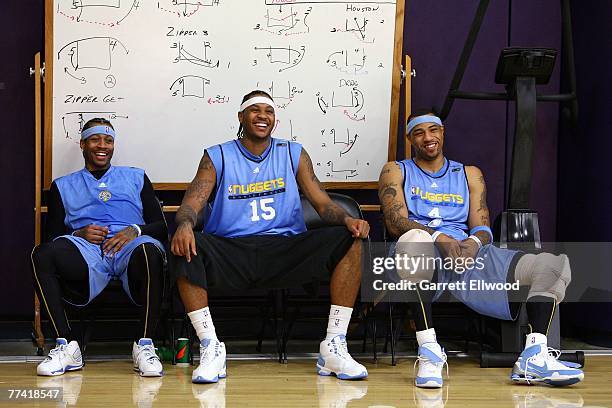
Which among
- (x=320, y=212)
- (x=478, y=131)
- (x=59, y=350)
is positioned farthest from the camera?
(x=478, y=131)

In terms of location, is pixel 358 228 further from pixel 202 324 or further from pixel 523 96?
pixel 523 96

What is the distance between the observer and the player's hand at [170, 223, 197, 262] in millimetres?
3518

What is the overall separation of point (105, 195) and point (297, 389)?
1.44m

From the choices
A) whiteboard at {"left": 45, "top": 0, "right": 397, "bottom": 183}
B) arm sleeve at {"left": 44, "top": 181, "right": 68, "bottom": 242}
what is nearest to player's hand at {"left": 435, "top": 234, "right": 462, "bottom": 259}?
whiteboard at {"left": 45, "top": 0, "right": 397, "bottom": 183}

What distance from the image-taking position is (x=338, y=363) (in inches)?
138

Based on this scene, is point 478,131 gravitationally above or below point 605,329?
above

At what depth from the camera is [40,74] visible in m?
4.40

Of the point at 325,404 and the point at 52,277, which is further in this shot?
the point at 52,277

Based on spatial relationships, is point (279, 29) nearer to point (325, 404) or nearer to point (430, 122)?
point (430, 122)

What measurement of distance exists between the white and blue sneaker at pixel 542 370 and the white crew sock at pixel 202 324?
3.90 feet

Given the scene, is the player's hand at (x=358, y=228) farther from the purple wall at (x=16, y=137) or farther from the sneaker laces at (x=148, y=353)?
the purple wall at (x=16, y=137)

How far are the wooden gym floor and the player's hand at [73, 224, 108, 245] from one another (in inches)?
21.5

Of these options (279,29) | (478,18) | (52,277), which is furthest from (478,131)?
(52,277)

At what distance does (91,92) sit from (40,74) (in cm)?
26
